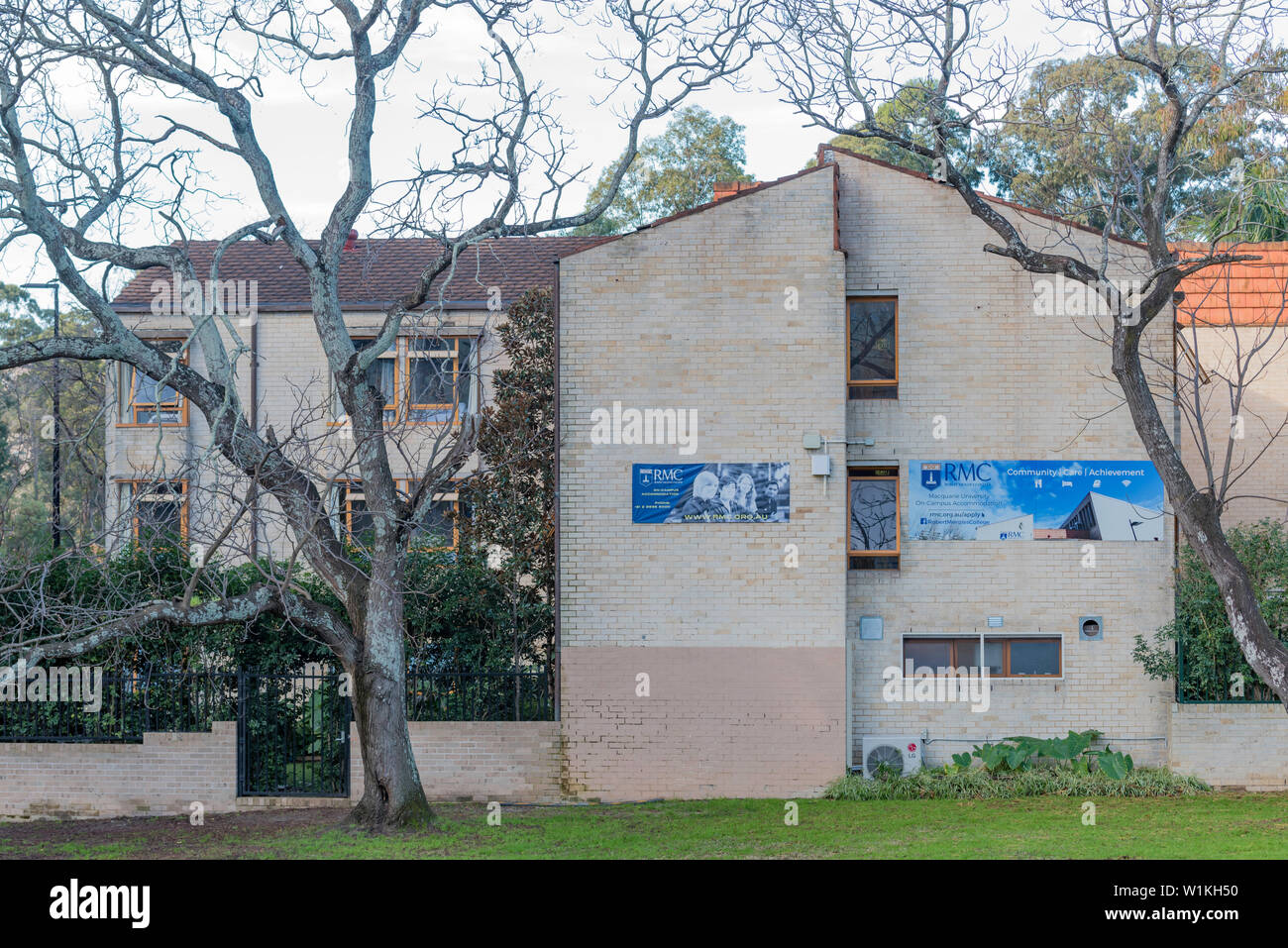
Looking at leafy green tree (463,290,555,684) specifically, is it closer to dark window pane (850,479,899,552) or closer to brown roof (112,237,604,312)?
dark window pane (850,479,899,552)

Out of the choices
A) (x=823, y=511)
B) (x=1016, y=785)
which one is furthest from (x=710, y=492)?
(x=1016, y=785)

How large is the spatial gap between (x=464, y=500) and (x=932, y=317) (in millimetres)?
8714

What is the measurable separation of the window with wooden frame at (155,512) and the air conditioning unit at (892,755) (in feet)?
28.3

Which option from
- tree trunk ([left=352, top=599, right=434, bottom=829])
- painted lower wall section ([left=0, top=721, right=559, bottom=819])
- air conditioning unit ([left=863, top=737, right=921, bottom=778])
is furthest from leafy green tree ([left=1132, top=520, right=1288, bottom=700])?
tree trunk ([left=352, top=599, right=434, bottom=829])

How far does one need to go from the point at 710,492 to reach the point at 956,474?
3213 mm

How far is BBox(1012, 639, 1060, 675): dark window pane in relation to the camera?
16016mm

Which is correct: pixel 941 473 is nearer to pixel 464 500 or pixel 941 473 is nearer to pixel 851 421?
pixel 851 421

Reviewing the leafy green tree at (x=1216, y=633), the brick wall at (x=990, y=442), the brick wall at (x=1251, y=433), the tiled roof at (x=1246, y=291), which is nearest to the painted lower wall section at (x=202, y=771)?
the brick wall at (x=990, y=442)

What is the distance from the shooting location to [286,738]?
51.9ft

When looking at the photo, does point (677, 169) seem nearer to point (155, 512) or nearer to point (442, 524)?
point (442, 524)

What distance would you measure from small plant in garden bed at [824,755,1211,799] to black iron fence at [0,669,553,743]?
169 inches

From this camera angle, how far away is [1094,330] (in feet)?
53.3

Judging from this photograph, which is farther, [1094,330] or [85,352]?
[1094,330]

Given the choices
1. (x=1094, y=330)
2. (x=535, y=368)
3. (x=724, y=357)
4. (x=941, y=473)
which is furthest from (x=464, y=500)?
(x=1094, y=330)
